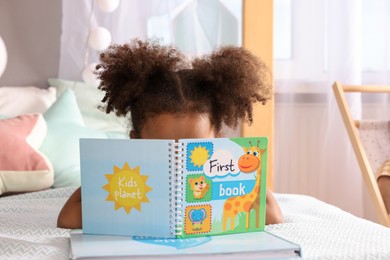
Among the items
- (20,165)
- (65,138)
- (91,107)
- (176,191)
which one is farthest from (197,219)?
(91,107)

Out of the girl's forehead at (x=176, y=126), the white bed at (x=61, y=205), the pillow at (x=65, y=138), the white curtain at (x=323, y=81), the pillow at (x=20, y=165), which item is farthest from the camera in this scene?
the white curtain at (x=323, y=81)

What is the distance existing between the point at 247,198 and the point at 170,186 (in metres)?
0.12

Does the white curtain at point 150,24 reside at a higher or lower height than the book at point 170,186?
higher

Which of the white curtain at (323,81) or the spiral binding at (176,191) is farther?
the white curtain at (323,81)

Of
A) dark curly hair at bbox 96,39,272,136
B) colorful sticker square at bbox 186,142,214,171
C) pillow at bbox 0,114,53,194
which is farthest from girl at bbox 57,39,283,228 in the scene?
pillow at bbox 0,114,53,194

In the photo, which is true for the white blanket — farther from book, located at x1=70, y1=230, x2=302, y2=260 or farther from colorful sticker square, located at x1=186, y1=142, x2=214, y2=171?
colorful sticker square, located at x1=186, y1=142, x2=214, y2=171

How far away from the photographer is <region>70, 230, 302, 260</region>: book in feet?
2.53

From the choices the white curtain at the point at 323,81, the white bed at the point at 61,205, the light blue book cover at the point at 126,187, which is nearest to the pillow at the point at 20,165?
the white bed at the point at 61,205

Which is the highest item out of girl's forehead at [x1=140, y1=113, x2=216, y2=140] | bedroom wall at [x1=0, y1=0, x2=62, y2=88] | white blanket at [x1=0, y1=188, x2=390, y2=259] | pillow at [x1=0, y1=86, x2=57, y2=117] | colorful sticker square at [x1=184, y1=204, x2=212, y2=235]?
bedroom wall at [x1=0, y1=0, x2=62, y2=88]

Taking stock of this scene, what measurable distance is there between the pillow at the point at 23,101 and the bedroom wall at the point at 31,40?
0.13 m

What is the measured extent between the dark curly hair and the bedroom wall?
0.99 m

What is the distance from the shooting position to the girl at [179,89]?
3.75ft

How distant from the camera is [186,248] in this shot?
31.9 inches

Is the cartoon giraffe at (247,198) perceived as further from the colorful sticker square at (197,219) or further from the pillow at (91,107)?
the pillow at (91,107)
